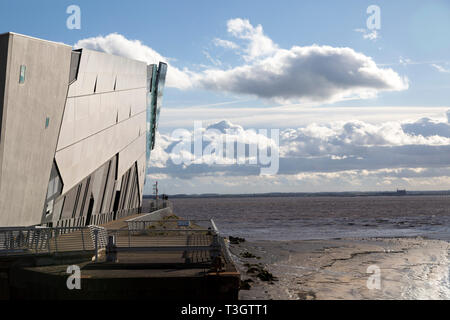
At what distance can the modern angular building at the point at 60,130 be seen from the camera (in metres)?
17.8

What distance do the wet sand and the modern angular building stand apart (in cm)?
955

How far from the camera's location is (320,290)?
59.5 feet

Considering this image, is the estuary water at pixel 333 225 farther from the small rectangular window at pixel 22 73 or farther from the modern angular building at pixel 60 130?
the small rectangular window at pixel 22 73

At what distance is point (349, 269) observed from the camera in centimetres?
2377

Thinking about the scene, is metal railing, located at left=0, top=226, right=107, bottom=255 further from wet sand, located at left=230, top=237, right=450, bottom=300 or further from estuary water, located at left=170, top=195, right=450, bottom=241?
estuary water, located at left=170, top=195, right=450, bottom=241

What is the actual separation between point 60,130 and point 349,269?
15.3 meters

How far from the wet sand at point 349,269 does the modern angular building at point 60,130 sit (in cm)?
955

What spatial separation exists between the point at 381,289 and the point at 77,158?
15947 mm

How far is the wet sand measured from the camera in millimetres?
17438

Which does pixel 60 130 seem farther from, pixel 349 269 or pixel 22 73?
pixel 349 269
